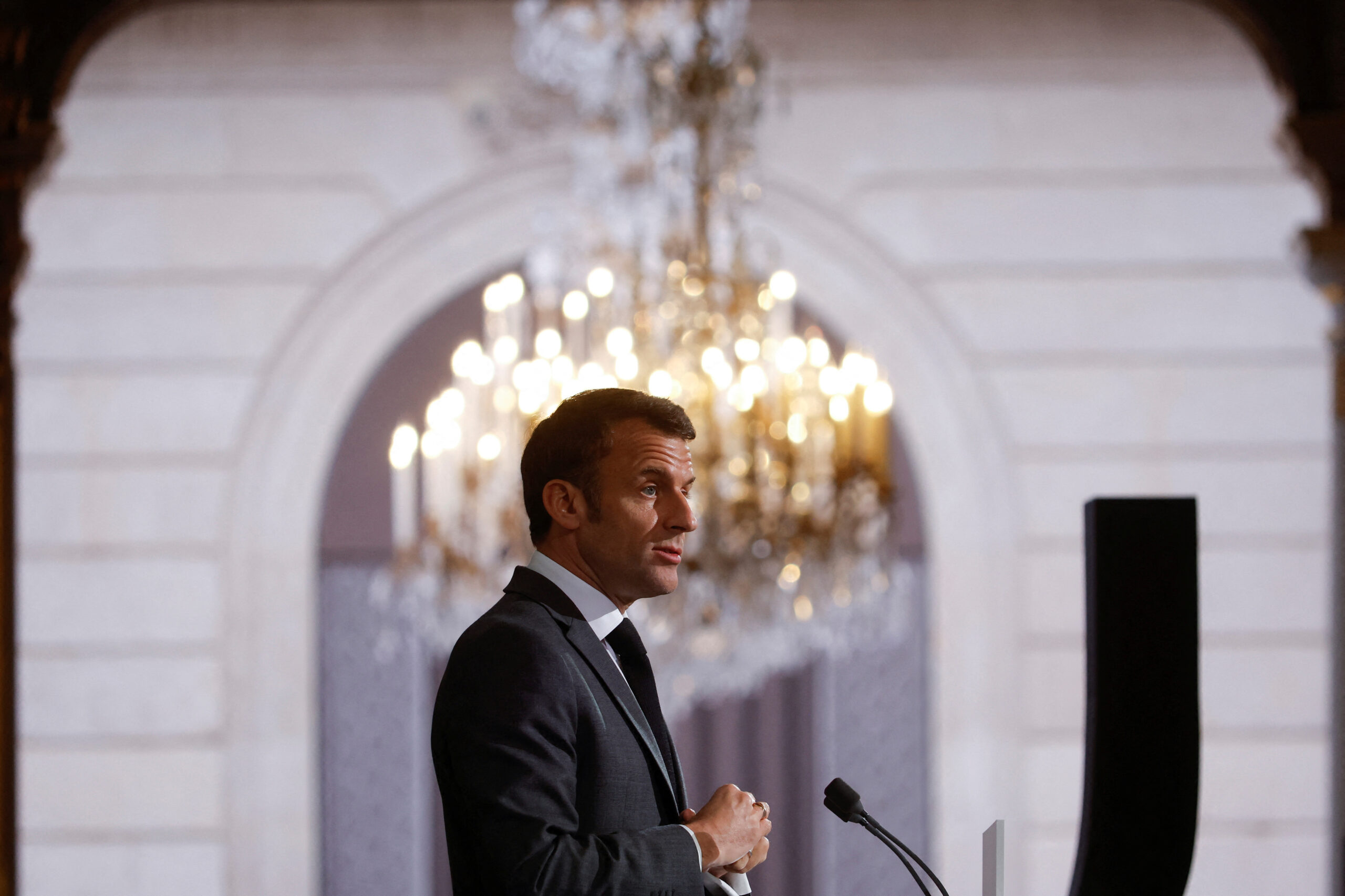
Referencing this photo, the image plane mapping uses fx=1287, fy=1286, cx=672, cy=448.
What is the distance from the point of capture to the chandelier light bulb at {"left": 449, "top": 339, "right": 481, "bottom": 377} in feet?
11.3

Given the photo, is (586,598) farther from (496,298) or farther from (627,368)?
(496,298)

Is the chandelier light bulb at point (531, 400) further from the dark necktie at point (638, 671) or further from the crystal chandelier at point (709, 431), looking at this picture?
the dark necktie at point (638, 671)

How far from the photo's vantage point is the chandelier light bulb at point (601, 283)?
3.40m

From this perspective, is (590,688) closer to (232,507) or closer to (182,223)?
(232,507)

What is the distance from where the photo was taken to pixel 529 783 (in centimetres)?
112

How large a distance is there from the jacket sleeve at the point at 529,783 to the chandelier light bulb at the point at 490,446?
2256mm

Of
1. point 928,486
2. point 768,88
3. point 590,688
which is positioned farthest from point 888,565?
point 590,688

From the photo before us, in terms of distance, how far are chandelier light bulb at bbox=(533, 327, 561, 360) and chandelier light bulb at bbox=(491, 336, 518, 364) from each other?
16cm

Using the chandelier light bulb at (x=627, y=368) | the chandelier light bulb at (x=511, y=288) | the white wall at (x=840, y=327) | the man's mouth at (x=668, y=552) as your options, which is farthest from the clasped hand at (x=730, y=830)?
the white wall at (x=840, y=327)

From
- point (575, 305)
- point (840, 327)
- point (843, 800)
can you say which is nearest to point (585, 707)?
point (843, 800)

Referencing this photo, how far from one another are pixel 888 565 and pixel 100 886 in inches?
124

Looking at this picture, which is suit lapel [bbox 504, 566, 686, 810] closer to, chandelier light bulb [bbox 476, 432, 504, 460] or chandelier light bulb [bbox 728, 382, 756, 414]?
chandelier light bulb [bbox 728, 382, 756, 414]

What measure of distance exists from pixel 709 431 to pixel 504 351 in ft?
2.34

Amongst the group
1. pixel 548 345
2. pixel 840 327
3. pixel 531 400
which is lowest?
pixel 531 400
